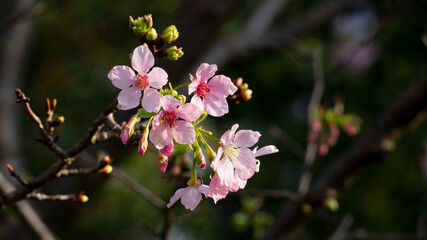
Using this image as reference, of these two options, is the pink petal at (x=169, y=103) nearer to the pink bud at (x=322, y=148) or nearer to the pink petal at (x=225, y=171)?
the pink petal at (x=225, y=171)

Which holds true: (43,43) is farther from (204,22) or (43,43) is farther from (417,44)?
(417,44)

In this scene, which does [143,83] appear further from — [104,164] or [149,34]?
[104,164]

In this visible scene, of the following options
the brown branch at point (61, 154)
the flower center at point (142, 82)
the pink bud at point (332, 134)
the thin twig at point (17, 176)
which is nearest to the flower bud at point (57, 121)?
the brown branch at point (61, 154)

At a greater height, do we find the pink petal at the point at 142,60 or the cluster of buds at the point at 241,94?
the pink petal at the point at 142,60

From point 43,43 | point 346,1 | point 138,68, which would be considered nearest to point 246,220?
point 138,68

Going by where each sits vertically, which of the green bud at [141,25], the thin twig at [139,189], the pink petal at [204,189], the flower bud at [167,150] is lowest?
the thin twig at [139,189]

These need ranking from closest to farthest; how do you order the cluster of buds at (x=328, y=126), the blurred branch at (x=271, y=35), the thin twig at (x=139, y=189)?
the thin twig at (x=139, y=189), the cluster of buds at (x=328, y=126), the blurred branch at (x=271, y=35)

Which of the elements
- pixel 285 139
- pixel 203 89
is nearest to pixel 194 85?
pixel 203 89
